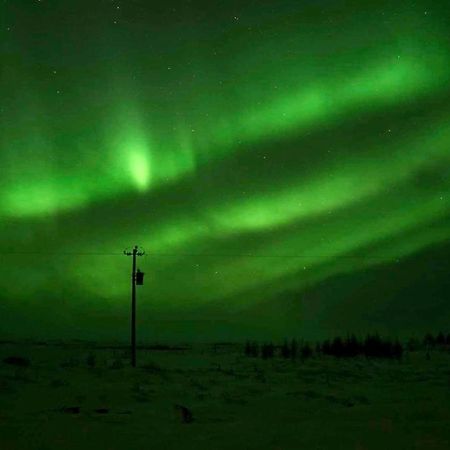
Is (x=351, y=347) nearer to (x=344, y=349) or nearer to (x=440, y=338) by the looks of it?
(x=344, y=349)

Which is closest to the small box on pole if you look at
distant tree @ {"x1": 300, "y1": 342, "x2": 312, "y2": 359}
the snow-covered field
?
the snow-covered field

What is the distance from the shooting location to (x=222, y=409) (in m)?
16.7

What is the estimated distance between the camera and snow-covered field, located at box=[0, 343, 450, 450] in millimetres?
10750

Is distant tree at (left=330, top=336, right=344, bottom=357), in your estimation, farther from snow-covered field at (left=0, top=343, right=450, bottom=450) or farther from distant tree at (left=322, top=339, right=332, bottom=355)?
snow-covered field at (left=0, top=343, right=450, bottom=450)

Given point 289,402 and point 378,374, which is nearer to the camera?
point 289,402

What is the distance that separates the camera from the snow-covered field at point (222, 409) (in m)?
10.8

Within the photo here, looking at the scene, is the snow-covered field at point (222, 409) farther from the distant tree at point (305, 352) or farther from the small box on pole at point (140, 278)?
the distant tree at point (305, 352)

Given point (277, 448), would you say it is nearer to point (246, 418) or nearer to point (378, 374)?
point (246, 418)

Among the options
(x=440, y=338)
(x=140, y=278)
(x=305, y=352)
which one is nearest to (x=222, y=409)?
(x=140, y=278)

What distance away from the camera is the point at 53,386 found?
2152 cm

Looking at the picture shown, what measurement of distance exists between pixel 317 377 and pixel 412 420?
541 inches

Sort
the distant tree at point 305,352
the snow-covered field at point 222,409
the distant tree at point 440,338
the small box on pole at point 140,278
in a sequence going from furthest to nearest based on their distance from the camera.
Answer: the distant tree at point 440,338
the distant tree at point 305,352
the small box on pole at point 140,278
the snow-covered field at point 222,409

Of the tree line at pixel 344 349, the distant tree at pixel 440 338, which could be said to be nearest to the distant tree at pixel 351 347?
the tree line at pixel 344 349

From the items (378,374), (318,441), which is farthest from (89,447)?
(378,374)
